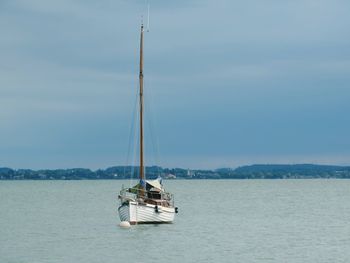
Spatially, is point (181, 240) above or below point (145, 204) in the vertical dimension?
below

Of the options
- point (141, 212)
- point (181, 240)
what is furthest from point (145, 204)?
point (181, 240)

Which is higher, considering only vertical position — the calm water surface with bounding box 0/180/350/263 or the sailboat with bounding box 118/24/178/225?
the sailboat with bounding box 118/24/178/225

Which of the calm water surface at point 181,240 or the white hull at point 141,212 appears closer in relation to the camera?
the calm water surface at point 181,240

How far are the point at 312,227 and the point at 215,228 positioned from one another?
1017 cm

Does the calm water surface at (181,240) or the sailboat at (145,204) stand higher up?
the sailboat at (145,204)

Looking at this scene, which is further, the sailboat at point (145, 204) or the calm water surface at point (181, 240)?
the sailboat at point (145, 204)

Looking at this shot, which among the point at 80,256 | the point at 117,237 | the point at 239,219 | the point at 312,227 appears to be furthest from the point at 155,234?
the point at 239,219

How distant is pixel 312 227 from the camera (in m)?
80.8

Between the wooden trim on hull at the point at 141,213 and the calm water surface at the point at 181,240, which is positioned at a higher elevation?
the wooden trim on hull at the point at 141,213

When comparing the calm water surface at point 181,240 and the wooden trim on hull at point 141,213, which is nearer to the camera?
the calm water surface at point 181,240

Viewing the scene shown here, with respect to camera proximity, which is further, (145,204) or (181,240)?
(145,204)

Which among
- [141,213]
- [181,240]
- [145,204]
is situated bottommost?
[181,240]

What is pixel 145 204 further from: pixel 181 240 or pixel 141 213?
pixel 181 240

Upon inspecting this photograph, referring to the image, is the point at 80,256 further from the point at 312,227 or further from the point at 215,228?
the point at 312,227
